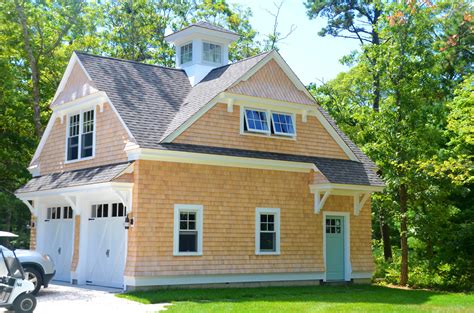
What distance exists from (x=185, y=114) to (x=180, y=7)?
21.3 meters

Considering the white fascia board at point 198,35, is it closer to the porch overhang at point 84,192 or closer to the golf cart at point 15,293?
the porch overhang at point 84,192

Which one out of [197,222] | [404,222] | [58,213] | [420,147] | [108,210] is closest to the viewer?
[197,222]

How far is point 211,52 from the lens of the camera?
80.9 ft

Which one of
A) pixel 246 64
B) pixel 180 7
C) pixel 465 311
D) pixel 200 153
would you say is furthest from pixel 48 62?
pixel 465 311

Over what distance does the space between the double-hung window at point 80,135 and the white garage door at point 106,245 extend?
1.95m

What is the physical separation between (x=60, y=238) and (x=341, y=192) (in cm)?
995

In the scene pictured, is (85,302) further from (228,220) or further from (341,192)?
(341,192)

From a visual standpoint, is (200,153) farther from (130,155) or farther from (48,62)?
(48,62)

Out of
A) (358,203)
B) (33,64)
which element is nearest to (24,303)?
(358,203)

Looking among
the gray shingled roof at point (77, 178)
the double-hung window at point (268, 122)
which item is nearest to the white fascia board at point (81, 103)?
the gray shingled roof at point (77, 178)

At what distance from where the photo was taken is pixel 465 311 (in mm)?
14625

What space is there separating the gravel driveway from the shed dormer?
31.6 ft

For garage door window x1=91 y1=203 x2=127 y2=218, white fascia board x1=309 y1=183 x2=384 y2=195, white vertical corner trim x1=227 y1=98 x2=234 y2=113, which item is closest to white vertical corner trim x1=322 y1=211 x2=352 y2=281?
white fascia board x1=309 y1=183 x2=384 y2=195

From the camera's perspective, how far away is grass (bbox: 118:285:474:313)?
14453 mm
